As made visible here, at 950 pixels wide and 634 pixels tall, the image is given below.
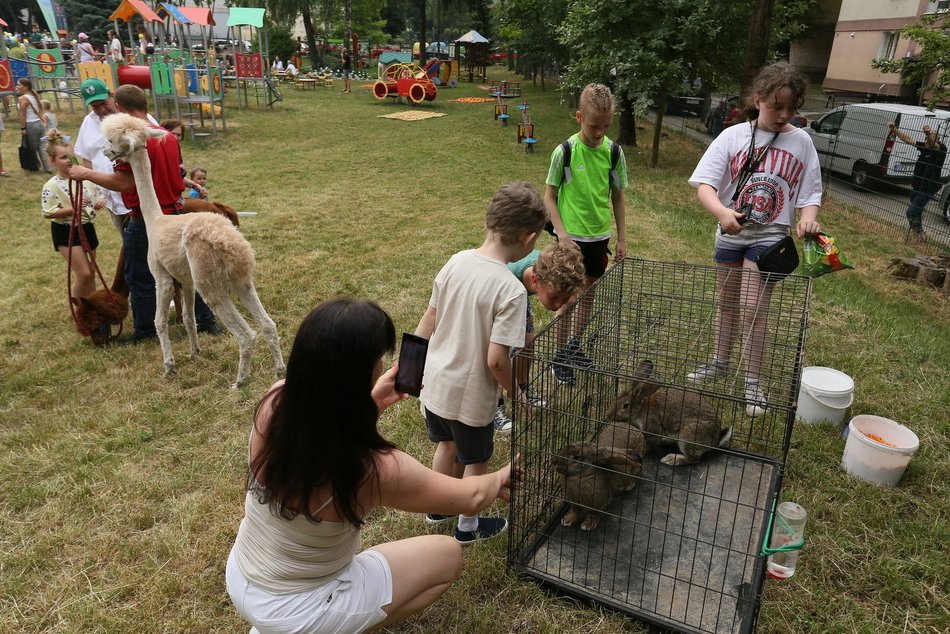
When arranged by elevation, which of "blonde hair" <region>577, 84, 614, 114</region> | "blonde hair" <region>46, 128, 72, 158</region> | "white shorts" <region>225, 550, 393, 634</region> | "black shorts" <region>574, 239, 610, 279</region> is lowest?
"white shorts" <region>225, 550, 393, 634</region>

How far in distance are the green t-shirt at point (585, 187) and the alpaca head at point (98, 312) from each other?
3712 mm

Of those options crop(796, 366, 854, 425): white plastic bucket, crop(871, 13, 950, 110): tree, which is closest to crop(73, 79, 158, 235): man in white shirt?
crop(796, 366, 854, 425): white plastic bucket

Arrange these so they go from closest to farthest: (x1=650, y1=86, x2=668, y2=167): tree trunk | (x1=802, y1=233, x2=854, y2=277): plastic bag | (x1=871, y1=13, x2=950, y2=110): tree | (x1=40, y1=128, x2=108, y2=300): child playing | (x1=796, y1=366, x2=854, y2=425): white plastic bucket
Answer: (x1=802, y1=233, x2=854, y2=277): plastic bag, (x1=796, y1=366, x2=854, y2=425): white plastic bucket, (x1=40, y1=128, x2=108, y2=300): child playing, (x1=871, y1=13, x2=950, y2=110): tree, (x1=650, y1=86, x2=668, y2=167): tree trunk

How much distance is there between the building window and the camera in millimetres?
23328

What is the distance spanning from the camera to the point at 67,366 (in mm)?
4719

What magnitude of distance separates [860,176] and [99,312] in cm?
1130

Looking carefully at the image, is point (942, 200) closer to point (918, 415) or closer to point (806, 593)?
point (918, 415)

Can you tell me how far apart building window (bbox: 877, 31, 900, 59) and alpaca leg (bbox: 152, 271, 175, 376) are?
27885 mm

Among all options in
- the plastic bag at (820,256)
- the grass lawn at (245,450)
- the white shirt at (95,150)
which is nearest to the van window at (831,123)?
the grass lawn at (245,450)

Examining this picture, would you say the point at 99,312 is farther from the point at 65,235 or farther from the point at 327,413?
the point at 327,413

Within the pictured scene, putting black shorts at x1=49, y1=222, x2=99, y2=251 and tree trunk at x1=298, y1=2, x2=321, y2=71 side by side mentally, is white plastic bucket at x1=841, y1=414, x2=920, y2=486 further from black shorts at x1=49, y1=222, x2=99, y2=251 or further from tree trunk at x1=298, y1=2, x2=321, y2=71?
tree trunk at x1=298, y1=2, x2=321, y2=71

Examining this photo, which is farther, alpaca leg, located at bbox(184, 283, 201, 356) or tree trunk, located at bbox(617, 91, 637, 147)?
tree trunk, located at bbox(617, 91, 637, 147)

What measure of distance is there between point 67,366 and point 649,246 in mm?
→ 6087

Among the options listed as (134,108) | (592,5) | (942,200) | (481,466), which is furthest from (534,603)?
(592,5)
